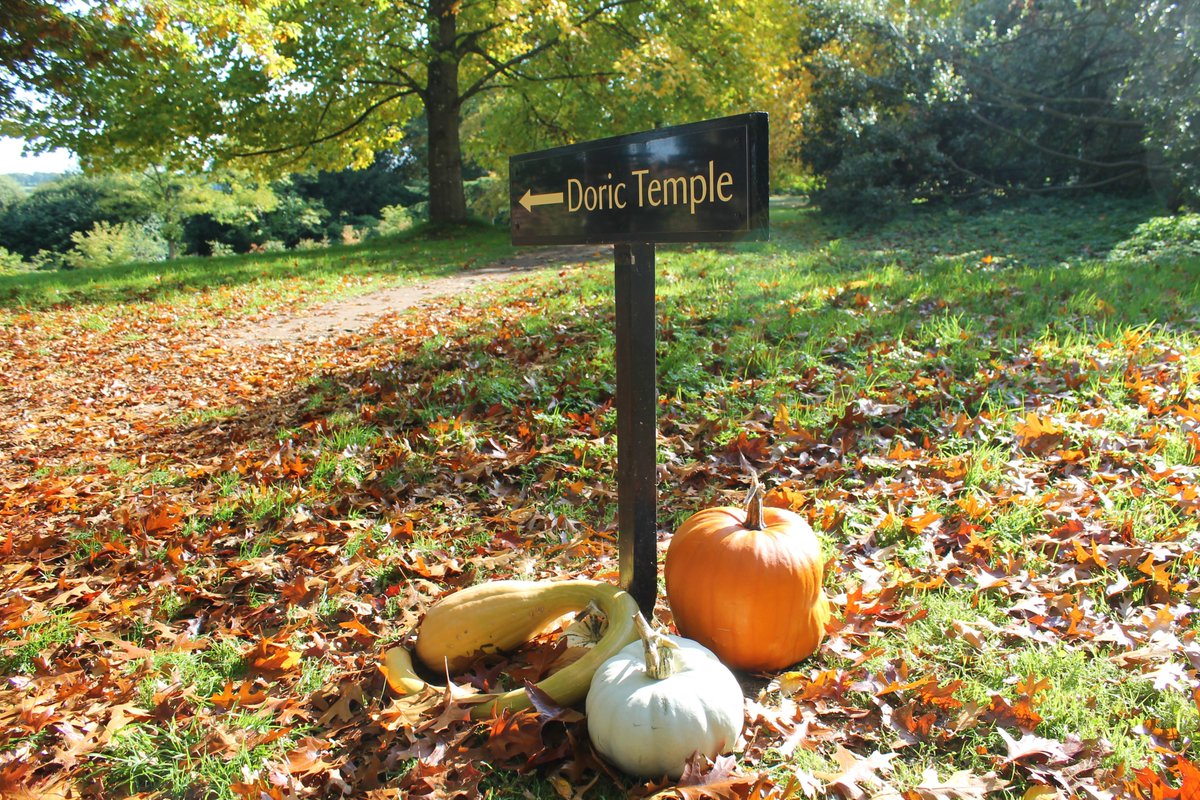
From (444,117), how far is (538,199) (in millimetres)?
15321

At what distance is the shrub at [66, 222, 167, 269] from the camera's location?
27609 millimetres

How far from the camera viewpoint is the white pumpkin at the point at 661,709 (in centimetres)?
208

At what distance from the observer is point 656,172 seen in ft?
8.02

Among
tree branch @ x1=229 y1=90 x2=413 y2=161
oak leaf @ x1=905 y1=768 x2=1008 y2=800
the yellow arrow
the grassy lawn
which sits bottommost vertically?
oak leaf @ x1=905 y1=768 x2=1008 y2=800

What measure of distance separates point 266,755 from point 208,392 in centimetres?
487

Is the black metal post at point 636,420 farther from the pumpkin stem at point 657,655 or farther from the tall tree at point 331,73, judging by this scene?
the tall tree at point 331,73

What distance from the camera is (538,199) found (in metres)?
2.81

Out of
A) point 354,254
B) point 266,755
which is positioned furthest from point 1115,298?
point 354,254

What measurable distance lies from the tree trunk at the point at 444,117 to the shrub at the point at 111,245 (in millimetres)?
14803

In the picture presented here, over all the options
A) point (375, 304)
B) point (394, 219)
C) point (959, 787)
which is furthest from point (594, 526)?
point (394, 219)

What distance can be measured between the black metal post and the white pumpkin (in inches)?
21.7

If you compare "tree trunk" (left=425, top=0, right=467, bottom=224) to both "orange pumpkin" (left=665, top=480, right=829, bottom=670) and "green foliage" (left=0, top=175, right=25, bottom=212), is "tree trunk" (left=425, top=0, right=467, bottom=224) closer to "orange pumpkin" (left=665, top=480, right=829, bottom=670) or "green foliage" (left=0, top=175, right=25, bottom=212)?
"orange pumpkin" (left=665, top=480, right=829, bottom=670)

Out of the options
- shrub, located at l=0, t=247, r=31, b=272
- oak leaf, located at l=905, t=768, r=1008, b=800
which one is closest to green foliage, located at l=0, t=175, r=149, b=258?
shrub, located at l=0, t=247, r=31, b=272

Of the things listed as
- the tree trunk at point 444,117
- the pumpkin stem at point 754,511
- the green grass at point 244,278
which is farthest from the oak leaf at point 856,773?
the tree trunk at point 444,117
